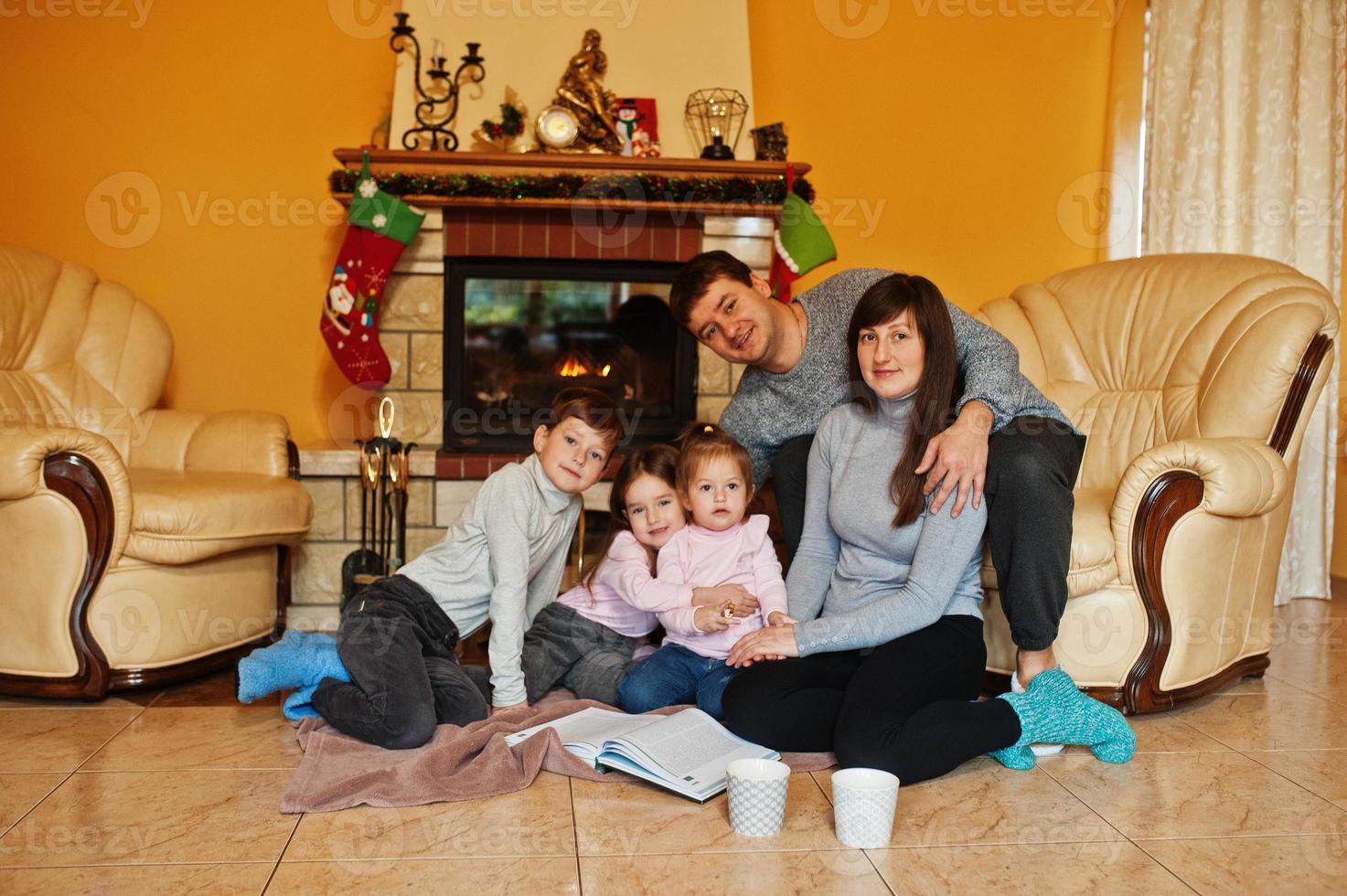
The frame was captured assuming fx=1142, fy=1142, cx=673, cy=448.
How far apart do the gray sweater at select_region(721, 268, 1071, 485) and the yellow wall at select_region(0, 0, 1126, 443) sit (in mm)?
1481

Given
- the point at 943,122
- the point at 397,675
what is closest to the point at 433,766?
the point at 397,675

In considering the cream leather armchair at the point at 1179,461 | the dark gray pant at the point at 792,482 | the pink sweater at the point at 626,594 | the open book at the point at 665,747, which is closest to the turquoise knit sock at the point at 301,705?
the open book at the point at 665,747

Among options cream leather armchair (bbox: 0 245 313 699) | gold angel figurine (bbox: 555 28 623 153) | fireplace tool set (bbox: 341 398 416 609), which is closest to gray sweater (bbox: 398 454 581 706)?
cream leather armchair (bbox: 0 245 313 699)

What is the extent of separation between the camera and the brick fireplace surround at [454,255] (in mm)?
3328

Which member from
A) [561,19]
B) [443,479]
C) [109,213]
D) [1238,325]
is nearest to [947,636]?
[1238,325]

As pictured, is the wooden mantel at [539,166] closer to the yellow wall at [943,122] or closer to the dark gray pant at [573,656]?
the yellow wall at [943,122]

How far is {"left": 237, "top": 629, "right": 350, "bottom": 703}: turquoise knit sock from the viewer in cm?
216

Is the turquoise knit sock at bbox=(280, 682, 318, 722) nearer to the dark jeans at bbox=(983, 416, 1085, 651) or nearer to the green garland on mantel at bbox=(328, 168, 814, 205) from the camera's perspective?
the dark jeans at bbox=(983, 416, 1085, 651)

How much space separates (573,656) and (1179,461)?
1.32 m

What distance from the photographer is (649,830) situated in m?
1.71

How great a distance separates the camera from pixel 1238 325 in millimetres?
2611

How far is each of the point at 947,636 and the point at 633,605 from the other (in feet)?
2.18

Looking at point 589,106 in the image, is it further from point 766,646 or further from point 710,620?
point 766,646

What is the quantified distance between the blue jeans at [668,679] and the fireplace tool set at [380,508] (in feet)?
3.56
